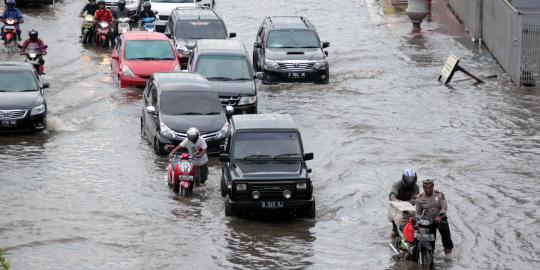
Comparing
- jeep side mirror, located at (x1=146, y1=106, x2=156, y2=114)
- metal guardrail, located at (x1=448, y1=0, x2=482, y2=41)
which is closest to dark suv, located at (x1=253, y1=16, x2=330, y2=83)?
metal guardrail, located at (x1=448, y1=0, x2=482, y2=41)

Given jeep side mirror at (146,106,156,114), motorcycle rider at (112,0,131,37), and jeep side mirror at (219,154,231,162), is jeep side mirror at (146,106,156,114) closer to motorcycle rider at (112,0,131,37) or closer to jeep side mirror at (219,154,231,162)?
jeep side mirror at (219,154,231,162)

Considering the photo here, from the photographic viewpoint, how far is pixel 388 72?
3906cm

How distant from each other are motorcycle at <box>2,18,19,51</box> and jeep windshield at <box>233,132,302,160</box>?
20488mm

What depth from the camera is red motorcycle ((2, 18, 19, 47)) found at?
4150 cm

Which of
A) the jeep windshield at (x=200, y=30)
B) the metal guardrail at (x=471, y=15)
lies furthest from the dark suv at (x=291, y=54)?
the metal guardrail at (x=471, y=15)

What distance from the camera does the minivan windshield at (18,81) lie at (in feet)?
97.9

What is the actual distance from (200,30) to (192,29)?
0.82 ft

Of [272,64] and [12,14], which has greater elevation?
[12,14]

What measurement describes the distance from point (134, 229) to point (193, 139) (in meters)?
3.16

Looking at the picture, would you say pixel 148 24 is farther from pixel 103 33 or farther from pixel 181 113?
pixel 181 113

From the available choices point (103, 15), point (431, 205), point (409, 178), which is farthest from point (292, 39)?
point (431, 205)

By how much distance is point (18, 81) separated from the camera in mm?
30125

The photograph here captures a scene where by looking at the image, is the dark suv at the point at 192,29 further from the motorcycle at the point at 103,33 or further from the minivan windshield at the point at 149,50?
the motorcycle at the point at 103,33

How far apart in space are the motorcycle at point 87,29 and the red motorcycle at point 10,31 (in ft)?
8.34
